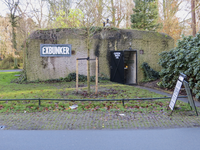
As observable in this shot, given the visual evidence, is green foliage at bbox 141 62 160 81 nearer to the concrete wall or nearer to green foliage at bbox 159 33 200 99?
the concrete wall

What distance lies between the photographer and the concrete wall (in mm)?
14266

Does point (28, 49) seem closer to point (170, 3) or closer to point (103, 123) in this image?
point (103, 123)

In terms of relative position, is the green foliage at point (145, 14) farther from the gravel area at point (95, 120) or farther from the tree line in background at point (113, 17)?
the gravel area at point (95, 120)

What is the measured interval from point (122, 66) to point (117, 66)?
0.42 meters

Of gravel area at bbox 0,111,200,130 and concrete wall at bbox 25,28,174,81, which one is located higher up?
concrete wall at bbox 25,28,174,81

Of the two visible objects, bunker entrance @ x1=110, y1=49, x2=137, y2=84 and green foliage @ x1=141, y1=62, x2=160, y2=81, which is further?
green foliage @ x1=141, y1=62, x2=160, y2=81

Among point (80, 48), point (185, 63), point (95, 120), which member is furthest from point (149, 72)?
point (95, 120)

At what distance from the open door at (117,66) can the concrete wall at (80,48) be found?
1.45ft

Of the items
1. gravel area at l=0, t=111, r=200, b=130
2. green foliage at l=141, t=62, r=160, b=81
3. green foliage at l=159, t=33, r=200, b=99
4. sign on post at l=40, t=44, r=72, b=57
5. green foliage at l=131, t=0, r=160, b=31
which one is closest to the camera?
gravel area at l=0, t=111, r=200, b=130

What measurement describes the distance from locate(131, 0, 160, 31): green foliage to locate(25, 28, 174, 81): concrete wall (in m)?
5.55

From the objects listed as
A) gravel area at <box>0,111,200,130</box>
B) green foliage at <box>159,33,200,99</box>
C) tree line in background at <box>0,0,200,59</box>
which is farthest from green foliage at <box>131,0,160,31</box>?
gravel area at <box>0,111,200,130</box>

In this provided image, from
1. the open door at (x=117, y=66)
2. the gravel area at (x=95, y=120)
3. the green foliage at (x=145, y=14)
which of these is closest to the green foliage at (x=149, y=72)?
the open door at (x=117, y=66)

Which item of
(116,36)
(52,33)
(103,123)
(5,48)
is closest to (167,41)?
(116,36)

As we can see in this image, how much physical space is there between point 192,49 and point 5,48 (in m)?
35.7
